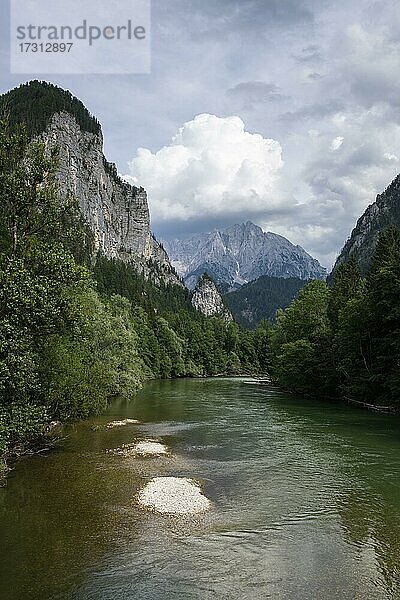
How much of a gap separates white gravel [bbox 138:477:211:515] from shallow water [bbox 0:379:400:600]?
0.54 m

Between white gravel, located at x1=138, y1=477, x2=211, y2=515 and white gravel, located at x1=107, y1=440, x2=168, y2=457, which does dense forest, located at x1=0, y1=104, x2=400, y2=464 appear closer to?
white gravel, located at x1=107, y1=440, x2=168, y2=457

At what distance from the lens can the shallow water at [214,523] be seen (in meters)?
15.2

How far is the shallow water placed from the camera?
600 inches

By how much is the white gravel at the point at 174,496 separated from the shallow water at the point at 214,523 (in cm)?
54

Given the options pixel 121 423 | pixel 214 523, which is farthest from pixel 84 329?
pixel 214 523

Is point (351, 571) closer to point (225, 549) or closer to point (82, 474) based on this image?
point (225, 549)

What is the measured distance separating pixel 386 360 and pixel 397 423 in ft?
43.6

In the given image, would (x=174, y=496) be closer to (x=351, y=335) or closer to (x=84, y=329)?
(x=84, y=329)

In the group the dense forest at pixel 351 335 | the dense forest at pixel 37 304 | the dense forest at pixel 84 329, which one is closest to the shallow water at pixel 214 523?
the dense forest at pixel 37 304

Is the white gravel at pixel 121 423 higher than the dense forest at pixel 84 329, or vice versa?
the dense forest at pixel 84 329

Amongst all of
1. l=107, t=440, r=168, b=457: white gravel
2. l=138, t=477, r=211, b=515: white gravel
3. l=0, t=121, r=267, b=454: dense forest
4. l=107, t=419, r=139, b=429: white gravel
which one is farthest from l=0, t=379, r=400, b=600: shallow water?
l=107, t=419, r=139, b=429: white gravel

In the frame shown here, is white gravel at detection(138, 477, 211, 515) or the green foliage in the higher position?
the green foliage

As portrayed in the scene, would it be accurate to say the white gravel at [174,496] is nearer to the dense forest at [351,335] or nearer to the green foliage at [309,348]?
the dense forest at [351,335]

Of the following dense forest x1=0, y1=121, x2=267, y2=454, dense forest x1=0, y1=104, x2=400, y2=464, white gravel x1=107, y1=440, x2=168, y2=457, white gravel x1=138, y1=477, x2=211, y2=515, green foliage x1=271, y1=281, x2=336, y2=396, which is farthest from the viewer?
green foliage x1=271, y1=281, x2=336, y2=396
